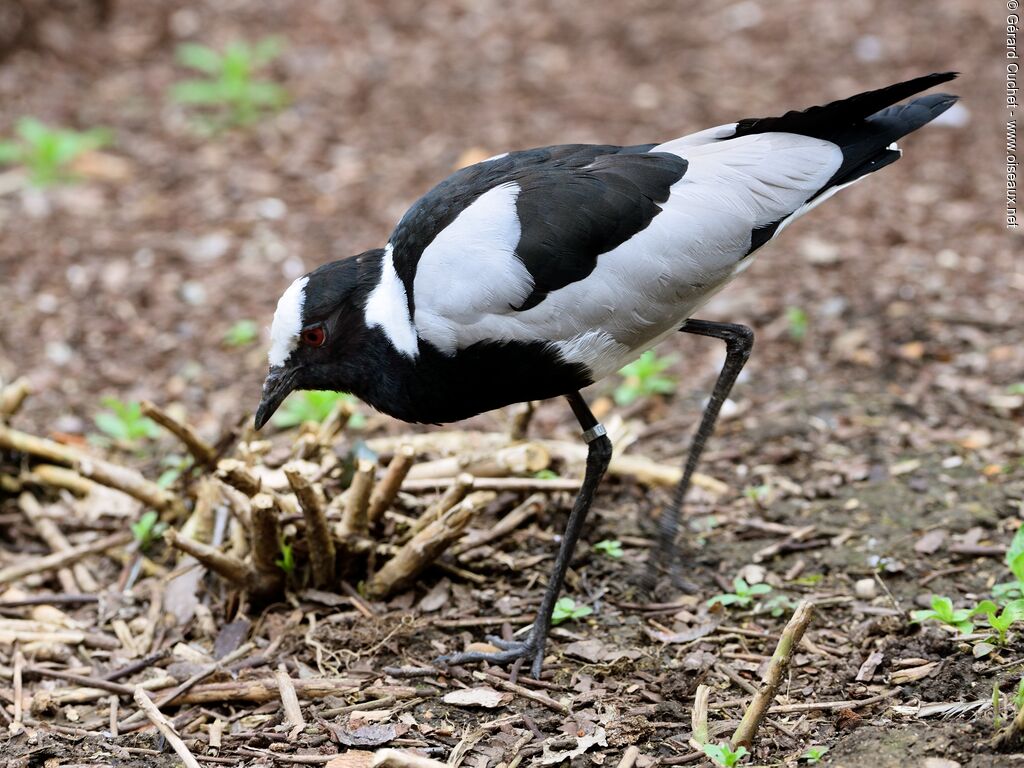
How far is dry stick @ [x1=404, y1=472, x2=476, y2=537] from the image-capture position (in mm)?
4184

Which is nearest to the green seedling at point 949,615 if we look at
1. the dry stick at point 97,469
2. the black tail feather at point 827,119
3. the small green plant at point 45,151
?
the black tail feather at point 827,119

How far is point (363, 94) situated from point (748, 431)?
17.0ft

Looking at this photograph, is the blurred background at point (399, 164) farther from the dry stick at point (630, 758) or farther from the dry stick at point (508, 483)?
the dry stick at point (630, 758)

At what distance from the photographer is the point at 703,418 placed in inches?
173

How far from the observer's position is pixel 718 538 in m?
4.72

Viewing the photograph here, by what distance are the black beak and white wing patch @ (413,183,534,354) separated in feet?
1.86

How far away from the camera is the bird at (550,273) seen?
381 cm

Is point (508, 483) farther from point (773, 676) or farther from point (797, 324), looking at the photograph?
point (797, 324)

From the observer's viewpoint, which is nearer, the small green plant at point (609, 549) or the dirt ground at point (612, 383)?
the dirt ground at point (612, 383)

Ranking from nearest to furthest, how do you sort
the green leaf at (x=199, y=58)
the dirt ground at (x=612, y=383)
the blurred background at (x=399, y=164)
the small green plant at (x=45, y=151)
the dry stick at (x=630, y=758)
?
1. the dry stick at (x=630, y=758)
2. the dirt ground at (x=612, y=383)
3. the blurred background at (x=399, y=164)
4. the small green plant at (x=45, y=151)
5. the green leaf at (x=199, y=58)

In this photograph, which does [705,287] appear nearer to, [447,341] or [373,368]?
[447,341]

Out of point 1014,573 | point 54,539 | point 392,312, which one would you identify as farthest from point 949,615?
point 54,539

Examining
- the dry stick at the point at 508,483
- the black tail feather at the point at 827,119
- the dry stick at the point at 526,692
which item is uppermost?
the black tail feather at the point at 827,119

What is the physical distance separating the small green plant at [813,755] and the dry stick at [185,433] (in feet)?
8.95
